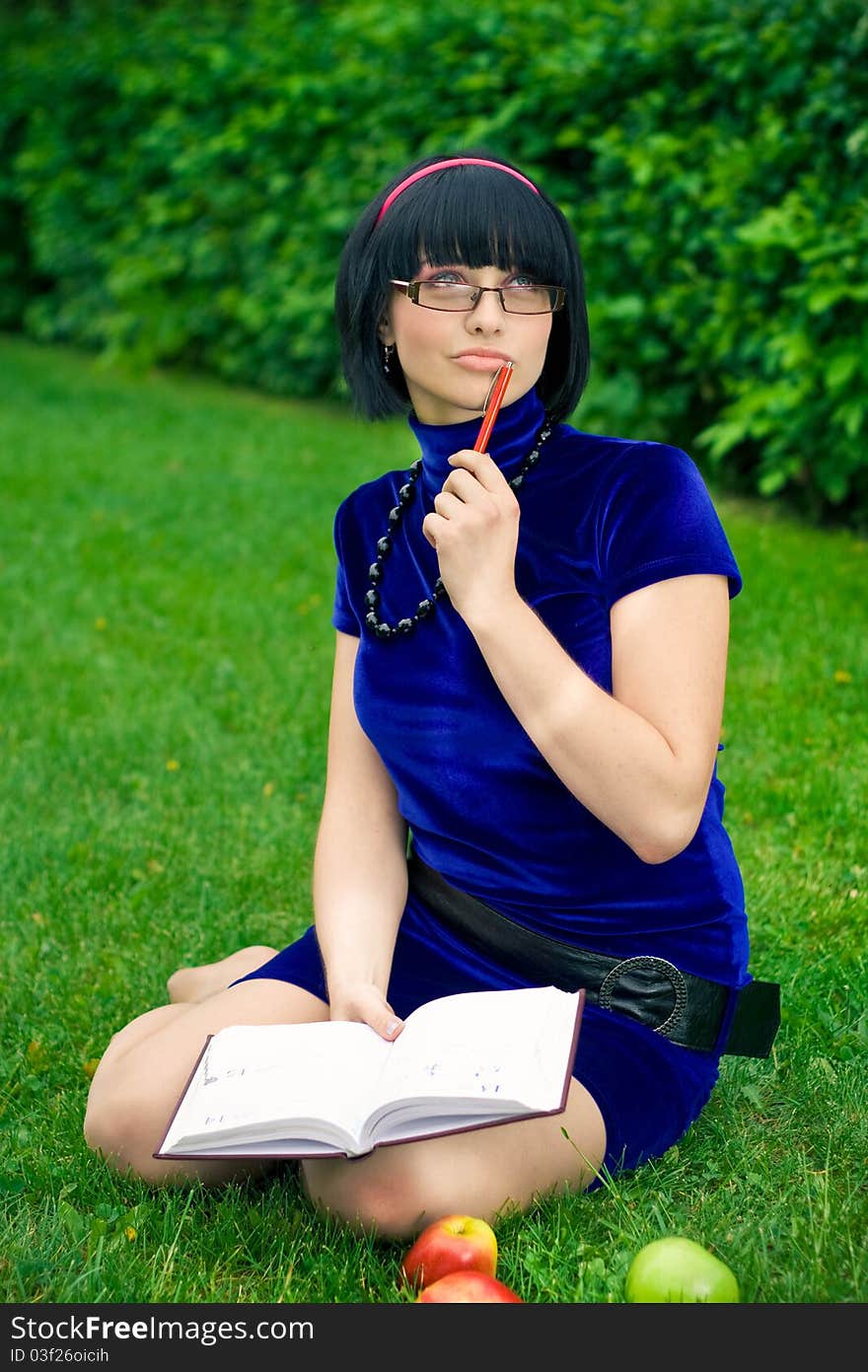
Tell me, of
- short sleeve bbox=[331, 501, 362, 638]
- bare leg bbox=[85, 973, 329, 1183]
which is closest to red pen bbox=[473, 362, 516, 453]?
short sleeve bbox=[331, 501, 362, 638]

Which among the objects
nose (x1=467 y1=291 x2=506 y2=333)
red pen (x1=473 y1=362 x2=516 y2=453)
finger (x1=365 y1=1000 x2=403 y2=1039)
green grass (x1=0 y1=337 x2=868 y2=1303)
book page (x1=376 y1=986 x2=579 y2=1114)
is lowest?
green grass (x1=0 y1=337 x2=868 y2=1303)

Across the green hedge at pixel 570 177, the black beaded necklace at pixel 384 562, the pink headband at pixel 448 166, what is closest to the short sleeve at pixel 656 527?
the black beaded necklace at pixel 384 562

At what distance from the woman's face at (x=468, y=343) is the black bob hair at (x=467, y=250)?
24 mm

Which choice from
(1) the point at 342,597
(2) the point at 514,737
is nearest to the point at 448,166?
(1) the point at 342,597

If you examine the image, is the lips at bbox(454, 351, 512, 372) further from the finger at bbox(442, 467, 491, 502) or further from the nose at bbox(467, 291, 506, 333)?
the finger at bbox(442, 467, 491, 502)

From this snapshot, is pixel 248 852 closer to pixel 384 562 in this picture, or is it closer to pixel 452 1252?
pixel 384 562

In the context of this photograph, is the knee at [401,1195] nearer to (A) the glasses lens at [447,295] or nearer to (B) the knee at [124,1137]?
(B) the knee at [124,1137]

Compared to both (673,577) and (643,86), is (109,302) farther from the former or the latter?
(673,577)

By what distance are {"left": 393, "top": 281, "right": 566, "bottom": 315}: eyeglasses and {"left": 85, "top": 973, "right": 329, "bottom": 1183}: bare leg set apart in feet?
3.58

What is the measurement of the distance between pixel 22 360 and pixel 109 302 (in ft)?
2.78

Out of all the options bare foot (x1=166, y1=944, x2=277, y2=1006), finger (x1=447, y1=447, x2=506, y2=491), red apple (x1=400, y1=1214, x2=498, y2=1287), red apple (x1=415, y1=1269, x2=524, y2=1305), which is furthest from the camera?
bare foot (x1=166, y1=944, x2=277, y2=1006)

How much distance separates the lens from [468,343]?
2172mm

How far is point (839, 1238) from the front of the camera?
2029 millimetres

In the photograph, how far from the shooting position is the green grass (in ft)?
6.87
